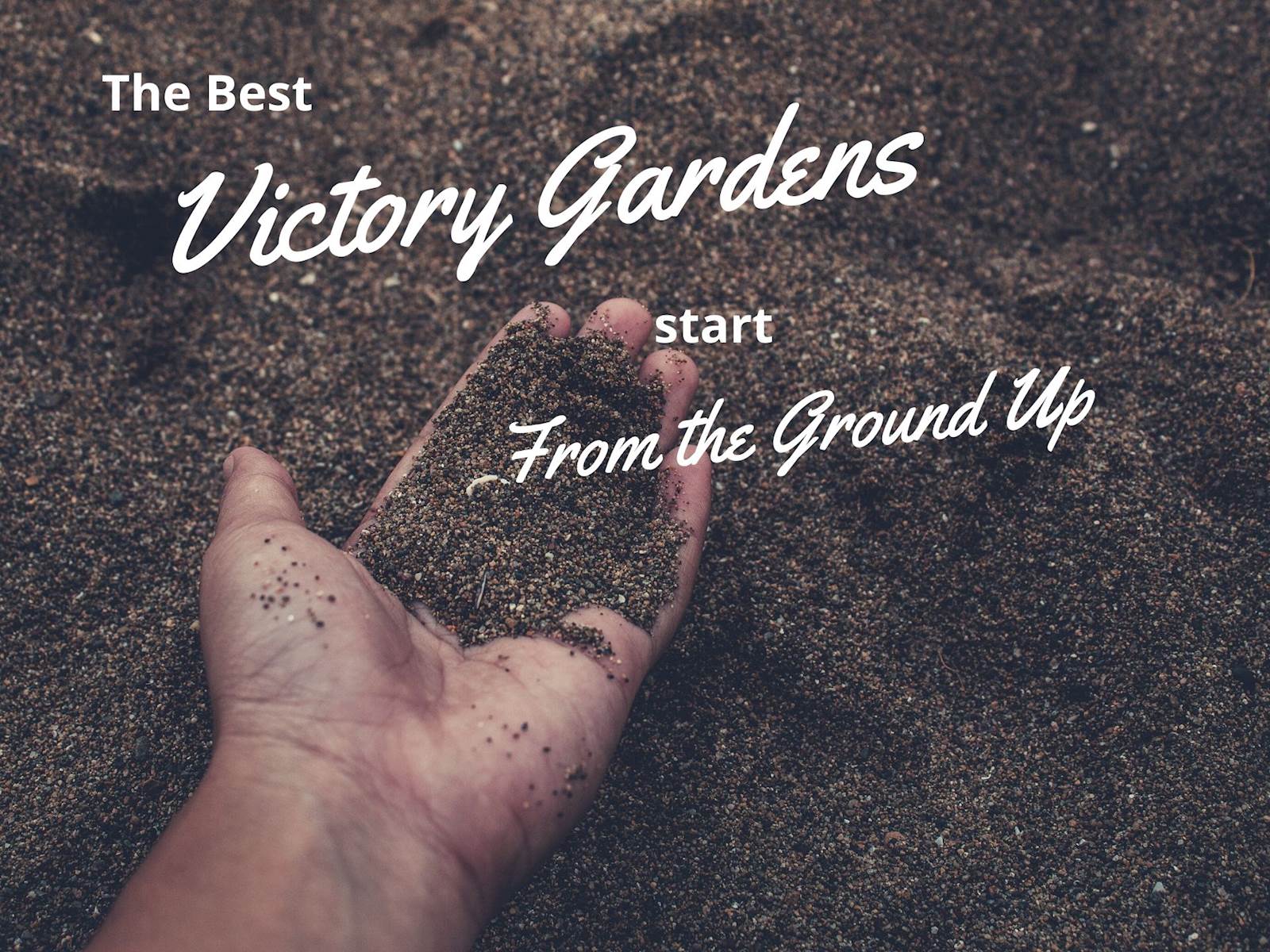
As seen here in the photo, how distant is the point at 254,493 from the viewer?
2170mm

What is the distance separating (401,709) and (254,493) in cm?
68

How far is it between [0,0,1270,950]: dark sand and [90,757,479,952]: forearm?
1.55ft

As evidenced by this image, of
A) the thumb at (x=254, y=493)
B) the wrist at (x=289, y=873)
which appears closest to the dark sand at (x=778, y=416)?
the thumb at (x=254, y=493)

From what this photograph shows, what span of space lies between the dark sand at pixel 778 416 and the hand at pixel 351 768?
43 centimetres

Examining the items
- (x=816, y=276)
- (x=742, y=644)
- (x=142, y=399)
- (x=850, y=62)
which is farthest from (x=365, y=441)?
(x=850, y=62)

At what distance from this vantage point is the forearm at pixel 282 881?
5.44ft

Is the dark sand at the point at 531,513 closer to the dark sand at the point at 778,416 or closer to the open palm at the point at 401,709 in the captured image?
the open palm at the point at 401,709

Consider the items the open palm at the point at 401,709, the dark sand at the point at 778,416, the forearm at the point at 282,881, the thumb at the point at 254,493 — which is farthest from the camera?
the dark sand at the point at 778,416

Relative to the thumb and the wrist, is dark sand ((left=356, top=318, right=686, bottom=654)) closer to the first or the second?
the thumb

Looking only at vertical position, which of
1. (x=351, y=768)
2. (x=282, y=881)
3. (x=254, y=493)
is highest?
(x=254, y=493)

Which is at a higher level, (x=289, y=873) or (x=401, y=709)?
(x=401, y=709)

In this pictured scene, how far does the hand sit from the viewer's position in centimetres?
171

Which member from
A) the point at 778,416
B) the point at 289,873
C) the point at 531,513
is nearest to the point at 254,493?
the point at 531,513

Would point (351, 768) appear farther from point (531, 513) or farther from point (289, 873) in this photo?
point (531, 513)
